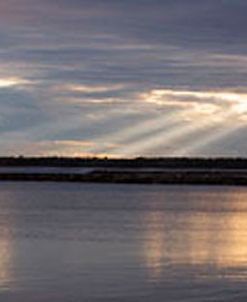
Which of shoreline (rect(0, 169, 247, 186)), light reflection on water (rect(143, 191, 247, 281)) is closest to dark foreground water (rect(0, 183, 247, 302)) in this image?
light reflection on water (rect(143, 191, 247, 281))

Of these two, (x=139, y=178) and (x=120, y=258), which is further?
(x=139, y=178)

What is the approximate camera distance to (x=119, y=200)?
55531 mm

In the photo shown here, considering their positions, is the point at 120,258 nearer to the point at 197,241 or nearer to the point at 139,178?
Result: the point at 197,241

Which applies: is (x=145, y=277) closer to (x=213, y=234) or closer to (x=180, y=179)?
(x=213, y=234)

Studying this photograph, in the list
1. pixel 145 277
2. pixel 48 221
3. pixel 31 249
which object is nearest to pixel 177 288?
pixel 145 277

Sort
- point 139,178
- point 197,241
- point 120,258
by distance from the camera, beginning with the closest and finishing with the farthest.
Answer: point 120,258 < point 197,241 < point 139,178

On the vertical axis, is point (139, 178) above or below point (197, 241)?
above

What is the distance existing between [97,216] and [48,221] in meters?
3.74

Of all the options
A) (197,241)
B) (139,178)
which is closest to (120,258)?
(197,241)

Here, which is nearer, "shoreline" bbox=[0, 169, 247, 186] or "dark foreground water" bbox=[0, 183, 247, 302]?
"dark foreground water" bbox=[0, 183, 247, 302]

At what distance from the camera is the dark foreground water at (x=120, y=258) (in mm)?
17766

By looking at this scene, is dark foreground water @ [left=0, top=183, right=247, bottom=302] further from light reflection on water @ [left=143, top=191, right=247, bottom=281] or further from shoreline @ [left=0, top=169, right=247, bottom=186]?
shoreline @ [left=0, top=169, right=247, bottom=186]

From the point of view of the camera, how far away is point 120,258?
22531 mm

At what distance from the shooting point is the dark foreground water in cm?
1777
